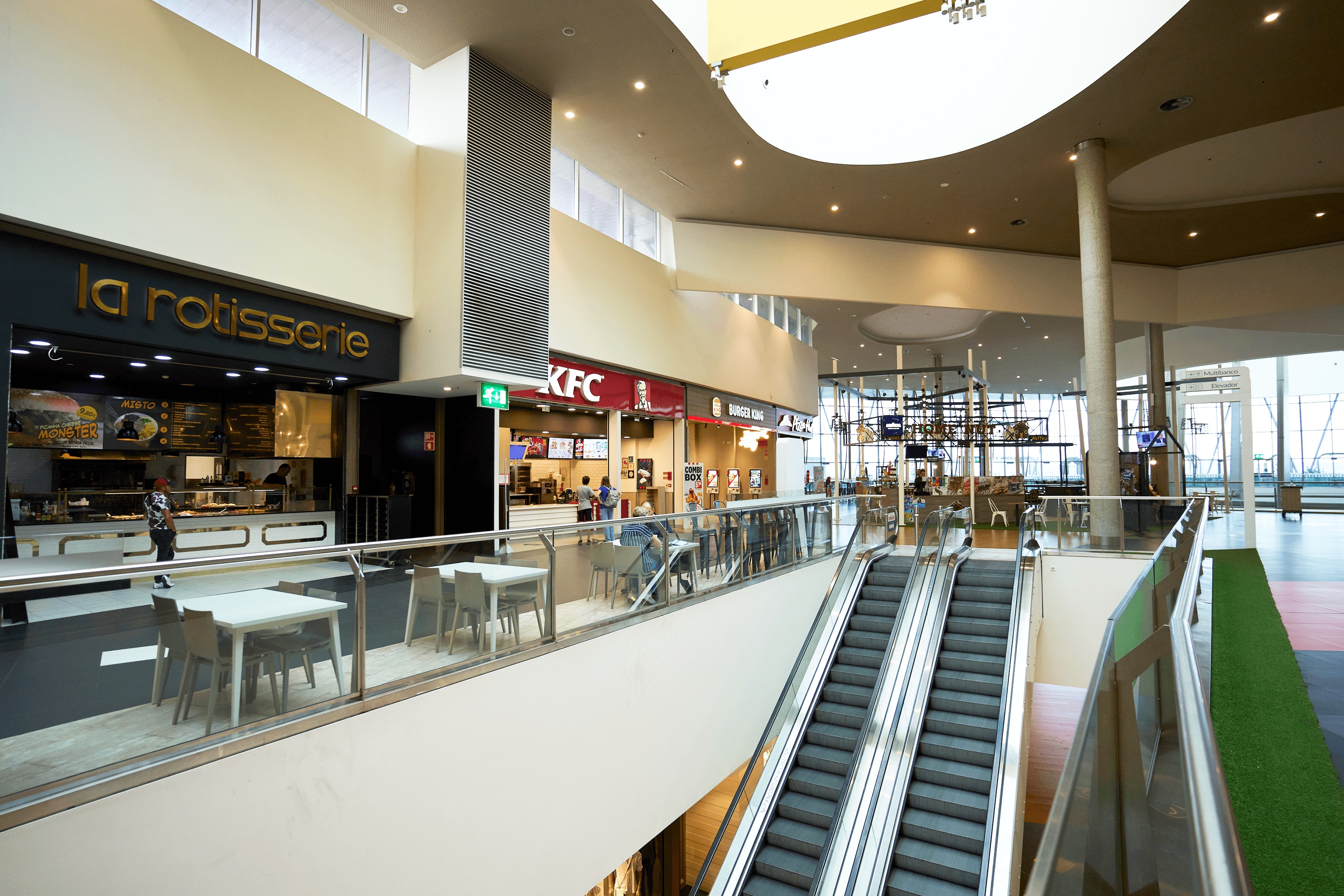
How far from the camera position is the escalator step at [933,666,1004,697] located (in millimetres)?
7391

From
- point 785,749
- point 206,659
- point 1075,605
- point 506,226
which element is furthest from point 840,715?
point 506,226

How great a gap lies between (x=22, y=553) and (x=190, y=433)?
4964 millimetres

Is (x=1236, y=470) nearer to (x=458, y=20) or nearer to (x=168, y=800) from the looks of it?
(x=458, y=20)

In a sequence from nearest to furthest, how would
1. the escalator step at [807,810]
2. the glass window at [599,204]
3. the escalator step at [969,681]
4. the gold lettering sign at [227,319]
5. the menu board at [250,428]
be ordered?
the escalator step at [807,810], the gold lettering sign at [227,319], the escalator step at [969,681], the menu board at [250,428], the glass window at [599,204]

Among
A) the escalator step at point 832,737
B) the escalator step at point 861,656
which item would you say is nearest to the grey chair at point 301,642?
the escalator step at point 832,737

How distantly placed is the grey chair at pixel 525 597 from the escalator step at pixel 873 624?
5.28 metres

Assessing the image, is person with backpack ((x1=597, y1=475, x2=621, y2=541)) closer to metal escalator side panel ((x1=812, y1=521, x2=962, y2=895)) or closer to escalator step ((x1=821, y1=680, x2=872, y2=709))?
escalator step ((x1=821, y1=680, x2=872, y2=709))

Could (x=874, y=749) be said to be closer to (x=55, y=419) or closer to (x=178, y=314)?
(x=178, y=314)

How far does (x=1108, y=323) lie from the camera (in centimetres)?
1123

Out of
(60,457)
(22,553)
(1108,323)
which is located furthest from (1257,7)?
(60,457)

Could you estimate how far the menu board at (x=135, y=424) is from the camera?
34.0ft

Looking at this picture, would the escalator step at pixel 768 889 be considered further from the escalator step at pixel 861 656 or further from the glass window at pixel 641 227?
the glass window at pixel 641 227

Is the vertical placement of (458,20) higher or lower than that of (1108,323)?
higher

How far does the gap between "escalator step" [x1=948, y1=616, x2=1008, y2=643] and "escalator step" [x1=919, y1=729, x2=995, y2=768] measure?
5.58 feet
